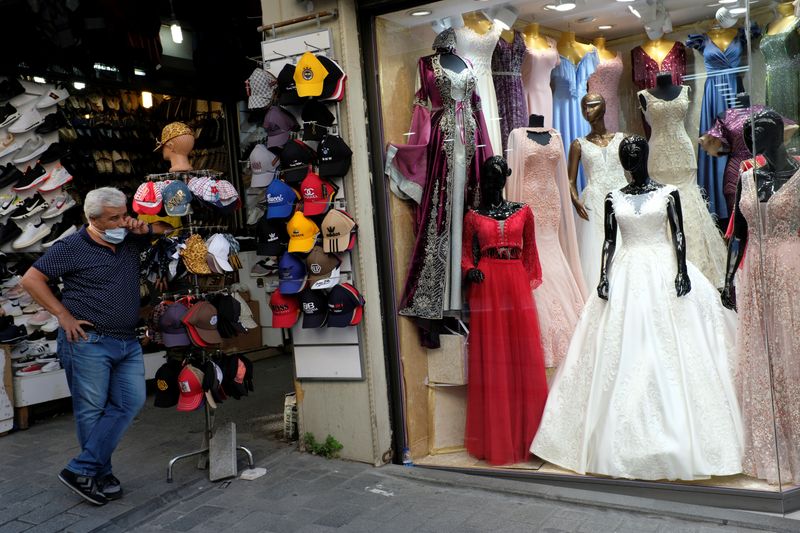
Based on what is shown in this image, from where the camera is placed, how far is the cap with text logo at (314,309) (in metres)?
5.15

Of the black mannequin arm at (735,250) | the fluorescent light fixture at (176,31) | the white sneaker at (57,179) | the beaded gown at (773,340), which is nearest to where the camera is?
the beaded gown at (773,340)

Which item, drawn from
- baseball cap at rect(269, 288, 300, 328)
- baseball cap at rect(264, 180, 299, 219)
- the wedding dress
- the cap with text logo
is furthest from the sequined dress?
baseball cap at rect(269, 288, 300, 328)

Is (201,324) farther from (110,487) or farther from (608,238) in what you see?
(608,238)

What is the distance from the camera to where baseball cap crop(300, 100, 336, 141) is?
16.8 ft

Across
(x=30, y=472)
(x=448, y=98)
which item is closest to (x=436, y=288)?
(x=448, y=98)

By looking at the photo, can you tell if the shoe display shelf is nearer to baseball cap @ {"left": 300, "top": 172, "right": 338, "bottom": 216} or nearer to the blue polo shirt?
the blue polo shirt

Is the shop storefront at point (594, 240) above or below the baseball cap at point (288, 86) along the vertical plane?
below

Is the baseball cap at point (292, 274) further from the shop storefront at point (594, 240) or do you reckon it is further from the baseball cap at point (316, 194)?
the shop storefront at point (594, 240)

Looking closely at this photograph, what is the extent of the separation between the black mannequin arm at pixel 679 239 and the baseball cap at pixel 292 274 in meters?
2.32

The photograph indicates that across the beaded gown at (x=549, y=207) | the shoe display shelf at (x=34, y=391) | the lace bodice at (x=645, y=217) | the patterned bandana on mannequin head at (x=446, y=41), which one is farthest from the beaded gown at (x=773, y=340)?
the shoe display shelf at (x=34, y=391)

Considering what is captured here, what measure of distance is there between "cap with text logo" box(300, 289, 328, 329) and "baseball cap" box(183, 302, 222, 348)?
60 cm

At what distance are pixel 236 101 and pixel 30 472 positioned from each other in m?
5.00

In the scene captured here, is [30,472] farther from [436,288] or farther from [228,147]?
[228,147]

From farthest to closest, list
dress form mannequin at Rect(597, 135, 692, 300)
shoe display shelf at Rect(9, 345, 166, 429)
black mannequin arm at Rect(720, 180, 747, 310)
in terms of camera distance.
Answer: shoe display shelf at Rect(9, 345, 166, 429)
dress form mannequin at Rect(597, 135, 692, 300)
black mannequin arm at Rect(720, 180, 747, 310)
